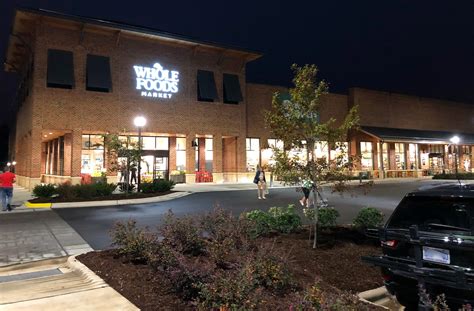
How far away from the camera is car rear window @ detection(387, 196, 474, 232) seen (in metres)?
4.13

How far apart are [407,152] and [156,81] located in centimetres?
3099

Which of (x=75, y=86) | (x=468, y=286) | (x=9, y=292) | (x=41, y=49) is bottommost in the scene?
(x=9, y=292)

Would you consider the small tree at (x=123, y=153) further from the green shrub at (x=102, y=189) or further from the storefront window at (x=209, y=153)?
the storefront window at (x=209, y=153)

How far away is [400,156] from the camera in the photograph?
43.5 m

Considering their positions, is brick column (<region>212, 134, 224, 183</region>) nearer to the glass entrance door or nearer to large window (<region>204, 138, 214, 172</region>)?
large window (<region>204, 138, 214, 172</region>)

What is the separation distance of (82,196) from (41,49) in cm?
1359

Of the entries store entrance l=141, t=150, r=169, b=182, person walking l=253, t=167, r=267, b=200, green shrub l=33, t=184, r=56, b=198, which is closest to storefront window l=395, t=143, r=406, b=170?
store entrance l=141, t=150, r=169, b=182

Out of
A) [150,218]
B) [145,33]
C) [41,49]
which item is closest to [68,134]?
[41,49]

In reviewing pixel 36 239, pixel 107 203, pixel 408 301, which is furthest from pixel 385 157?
pixel 408 301

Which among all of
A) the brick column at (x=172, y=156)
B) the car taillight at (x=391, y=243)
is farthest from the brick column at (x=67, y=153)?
the car taillight at (x=391, y=243)

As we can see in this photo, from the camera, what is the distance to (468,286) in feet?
12.2

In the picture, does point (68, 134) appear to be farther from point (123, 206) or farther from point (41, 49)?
point (123, 206)

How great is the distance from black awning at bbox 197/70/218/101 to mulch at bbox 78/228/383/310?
82.1 feet

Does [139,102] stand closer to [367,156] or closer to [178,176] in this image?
[178,176]
